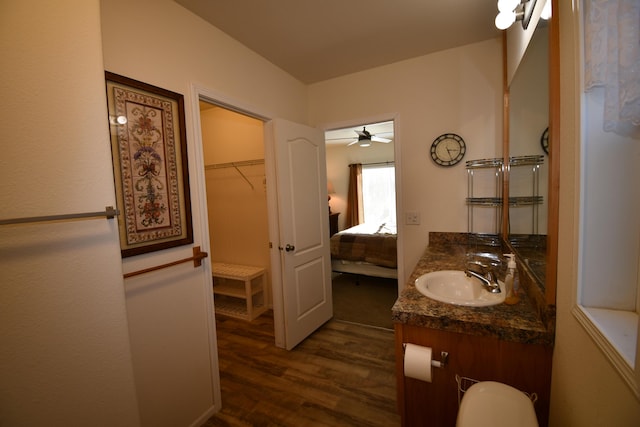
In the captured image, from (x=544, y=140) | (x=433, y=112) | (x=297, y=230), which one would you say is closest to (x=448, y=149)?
(x=433, y=112)

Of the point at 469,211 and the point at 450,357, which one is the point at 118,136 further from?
the point at 469,211

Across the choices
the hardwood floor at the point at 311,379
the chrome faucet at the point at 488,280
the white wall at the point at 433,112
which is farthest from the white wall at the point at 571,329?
the white wall at the point at 433,112

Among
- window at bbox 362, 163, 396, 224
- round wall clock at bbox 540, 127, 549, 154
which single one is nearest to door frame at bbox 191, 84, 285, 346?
round wall clock at bbox 540, 127, 549, 154

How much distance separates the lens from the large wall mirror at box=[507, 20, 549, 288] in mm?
1064

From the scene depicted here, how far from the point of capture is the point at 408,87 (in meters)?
2.37

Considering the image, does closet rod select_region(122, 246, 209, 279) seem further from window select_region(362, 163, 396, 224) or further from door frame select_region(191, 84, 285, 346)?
window select_region(362, 163, 396, 224)

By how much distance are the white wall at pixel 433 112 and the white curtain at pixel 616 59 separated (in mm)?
1673

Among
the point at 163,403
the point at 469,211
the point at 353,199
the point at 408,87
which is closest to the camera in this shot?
the point at 163,403

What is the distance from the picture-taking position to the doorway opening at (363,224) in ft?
10.6

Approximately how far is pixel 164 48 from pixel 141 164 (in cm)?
68

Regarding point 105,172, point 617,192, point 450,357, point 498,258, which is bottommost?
point 450,357

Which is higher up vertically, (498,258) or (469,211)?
(469,211)

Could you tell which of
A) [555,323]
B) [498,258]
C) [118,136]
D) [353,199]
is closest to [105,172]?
[118,136]

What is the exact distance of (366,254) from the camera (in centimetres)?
369
